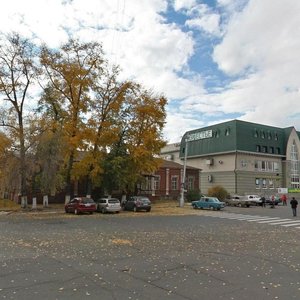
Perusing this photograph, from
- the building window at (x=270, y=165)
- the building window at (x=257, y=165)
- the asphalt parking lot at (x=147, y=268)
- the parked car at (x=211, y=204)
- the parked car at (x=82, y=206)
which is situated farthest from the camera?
the building window at (x=270, y=165)

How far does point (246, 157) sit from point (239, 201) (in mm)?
20194

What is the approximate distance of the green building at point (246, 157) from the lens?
66812 mm

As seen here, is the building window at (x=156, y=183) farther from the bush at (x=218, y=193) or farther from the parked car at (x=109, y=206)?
the parked car at (x=109, y=206)

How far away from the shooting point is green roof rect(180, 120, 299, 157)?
219 feet

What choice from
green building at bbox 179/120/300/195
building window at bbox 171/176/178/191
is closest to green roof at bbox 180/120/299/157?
green building at bbox 179/120/300/195

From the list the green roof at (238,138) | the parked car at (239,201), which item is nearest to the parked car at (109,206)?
the parked car at (239,201)

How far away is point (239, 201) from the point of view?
49562mm

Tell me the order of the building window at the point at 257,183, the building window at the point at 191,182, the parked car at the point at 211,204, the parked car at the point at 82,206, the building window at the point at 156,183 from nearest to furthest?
the parked car at the point at 82,206 < the parked car at the point at 211,204 < the building window at the point at 156,183 < the building window at the point at 191,182 < the building window at the point at 257,183

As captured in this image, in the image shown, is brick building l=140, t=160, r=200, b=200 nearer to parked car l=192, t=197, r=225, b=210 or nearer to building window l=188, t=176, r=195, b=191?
building window l=188, t=176, r=195, b=191

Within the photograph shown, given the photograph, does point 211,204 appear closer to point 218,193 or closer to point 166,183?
point 218,193

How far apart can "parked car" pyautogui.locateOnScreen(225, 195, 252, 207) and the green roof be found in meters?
15.6

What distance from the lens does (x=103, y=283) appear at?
25.5 feet

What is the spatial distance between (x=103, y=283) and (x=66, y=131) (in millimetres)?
29010

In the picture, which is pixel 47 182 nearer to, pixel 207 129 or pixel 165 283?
pixel 165 283
